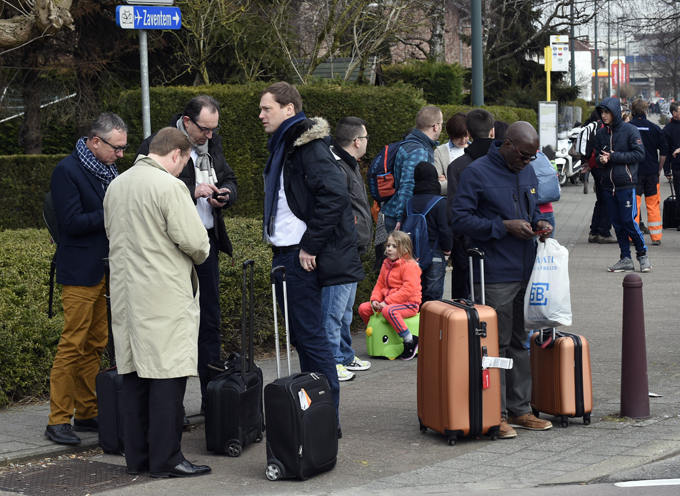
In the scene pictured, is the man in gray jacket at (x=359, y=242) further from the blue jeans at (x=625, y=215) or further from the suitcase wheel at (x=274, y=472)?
the blue jeans at (x=625, y=215)

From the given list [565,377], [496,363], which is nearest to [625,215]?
[565,377]

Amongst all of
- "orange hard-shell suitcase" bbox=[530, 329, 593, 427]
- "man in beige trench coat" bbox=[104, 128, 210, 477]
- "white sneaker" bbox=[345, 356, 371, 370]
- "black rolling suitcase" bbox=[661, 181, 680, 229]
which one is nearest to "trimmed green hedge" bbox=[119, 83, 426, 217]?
"black rolling suitcase" bbox=[661, 181, 680, 229]

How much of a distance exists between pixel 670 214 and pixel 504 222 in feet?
38.5

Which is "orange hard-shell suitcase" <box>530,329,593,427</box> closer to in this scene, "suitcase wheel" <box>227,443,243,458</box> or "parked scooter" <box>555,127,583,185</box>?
"suitcase wheel" <box>227,443,243,458</box>

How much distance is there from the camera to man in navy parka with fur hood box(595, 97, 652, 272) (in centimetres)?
1157

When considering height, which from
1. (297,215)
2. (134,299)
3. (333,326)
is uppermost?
(297,215)

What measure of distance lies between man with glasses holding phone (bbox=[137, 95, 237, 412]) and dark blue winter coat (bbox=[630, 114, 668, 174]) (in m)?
9.67

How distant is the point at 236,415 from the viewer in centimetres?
522

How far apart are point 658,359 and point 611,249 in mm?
6905

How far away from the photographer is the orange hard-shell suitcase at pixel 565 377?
5.56 metres

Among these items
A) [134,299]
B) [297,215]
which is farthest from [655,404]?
[134,299]

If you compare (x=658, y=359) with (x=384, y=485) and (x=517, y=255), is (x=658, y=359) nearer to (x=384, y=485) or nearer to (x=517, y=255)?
(x=517, y=255)

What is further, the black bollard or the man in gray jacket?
the man in gray jacket

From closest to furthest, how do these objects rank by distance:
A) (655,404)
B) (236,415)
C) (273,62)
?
(236,415)
(655,404)
(273,62)
